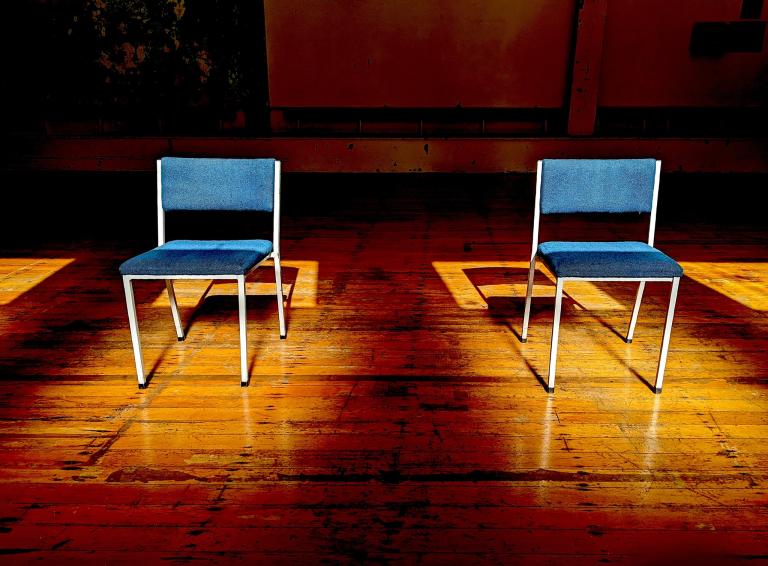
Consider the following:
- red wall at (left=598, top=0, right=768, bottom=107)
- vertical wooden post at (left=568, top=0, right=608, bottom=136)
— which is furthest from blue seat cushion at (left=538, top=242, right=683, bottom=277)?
red wall at (left=598, top=0, right=768, bottom=107)

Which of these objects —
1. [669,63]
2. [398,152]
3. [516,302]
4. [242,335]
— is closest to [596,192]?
[516,302]

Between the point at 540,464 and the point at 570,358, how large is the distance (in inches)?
33.6

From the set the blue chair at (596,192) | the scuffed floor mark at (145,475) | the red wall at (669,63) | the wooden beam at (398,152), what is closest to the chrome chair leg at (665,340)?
the blue chair at (596,192)

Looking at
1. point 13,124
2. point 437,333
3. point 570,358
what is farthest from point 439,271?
point 13,124

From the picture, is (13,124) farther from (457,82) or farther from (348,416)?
(348,416)

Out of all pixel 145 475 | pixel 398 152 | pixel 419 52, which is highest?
pixel 419 52

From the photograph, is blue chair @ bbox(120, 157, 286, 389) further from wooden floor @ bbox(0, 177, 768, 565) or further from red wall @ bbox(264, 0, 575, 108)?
red wall @ bbox(264, 0, 575, 108)

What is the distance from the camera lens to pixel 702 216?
5539mm

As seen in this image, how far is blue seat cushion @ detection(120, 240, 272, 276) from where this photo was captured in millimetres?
2154

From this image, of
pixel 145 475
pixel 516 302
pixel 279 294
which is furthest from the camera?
pixel 516 302

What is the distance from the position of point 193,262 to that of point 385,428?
3.22 feet

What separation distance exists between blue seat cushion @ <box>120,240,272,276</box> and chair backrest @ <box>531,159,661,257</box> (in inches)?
50.0

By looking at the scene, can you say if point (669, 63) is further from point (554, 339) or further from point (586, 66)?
point (554, 339)

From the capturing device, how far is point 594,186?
2.47 meters
